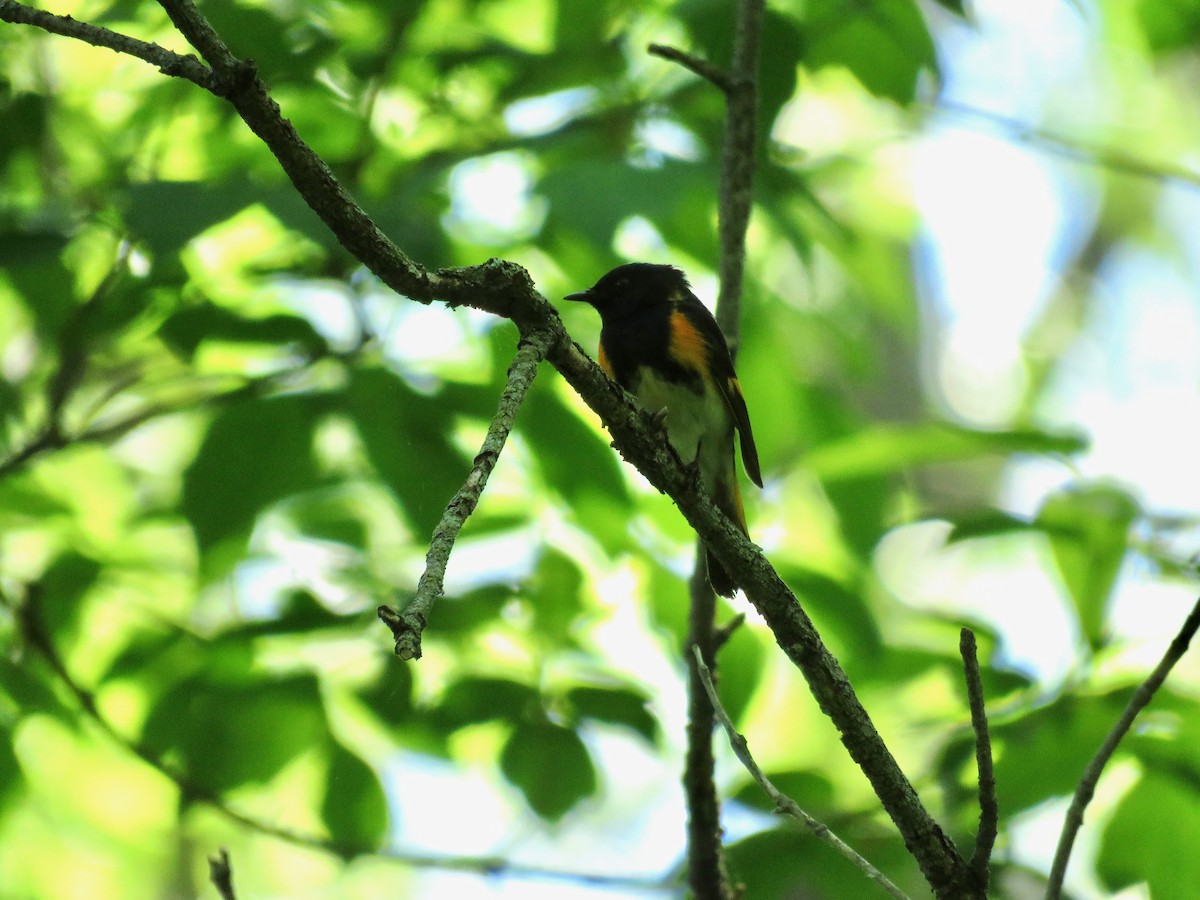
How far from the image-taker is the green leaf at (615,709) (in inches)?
120

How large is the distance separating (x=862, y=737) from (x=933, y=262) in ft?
30.8

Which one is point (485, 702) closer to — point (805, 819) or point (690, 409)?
point (805, 819)

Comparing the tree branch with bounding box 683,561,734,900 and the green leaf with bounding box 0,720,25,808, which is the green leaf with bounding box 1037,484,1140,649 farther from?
the green leaf with bounding box 0,720,25,808

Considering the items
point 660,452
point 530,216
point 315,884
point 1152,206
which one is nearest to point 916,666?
point 660,452

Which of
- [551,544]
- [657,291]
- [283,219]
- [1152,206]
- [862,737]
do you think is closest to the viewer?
[862,737]

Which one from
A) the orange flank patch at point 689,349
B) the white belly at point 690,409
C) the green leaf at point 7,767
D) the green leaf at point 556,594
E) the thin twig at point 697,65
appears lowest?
the green leaf at point 7,767

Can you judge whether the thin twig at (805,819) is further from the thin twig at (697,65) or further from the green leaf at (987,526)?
the thin twig at (697,65)

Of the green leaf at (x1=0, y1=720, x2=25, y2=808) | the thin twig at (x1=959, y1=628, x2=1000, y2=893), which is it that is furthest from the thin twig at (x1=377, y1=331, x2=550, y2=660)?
the green leaf at (x1=0, y1=720, x2=25, y2=808)

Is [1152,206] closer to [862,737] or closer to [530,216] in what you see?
[530,216]

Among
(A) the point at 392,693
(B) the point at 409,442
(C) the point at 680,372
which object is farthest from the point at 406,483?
(C) the point at 680,372

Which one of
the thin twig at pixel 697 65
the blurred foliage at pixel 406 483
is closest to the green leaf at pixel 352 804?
the blurred foliage at pixel 406 483

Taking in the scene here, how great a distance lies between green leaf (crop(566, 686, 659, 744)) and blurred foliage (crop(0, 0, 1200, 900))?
0.04ft

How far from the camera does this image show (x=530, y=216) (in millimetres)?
3836

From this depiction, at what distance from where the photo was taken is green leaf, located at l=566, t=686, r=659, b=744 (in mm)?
3049
